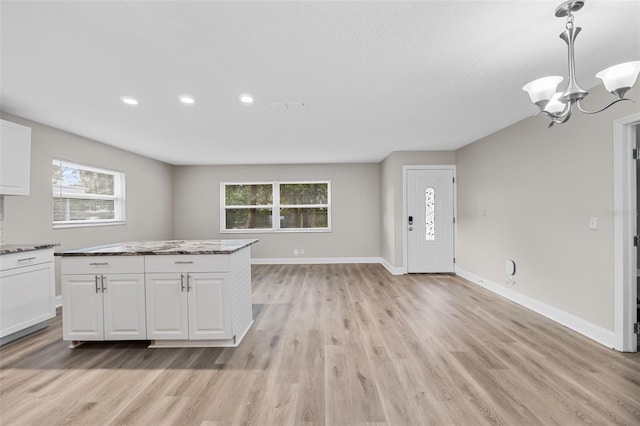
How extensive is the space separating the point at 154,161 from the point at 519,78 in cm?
648

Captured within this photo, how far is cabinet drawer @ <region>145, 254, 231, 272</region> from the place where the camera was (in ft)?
8.66

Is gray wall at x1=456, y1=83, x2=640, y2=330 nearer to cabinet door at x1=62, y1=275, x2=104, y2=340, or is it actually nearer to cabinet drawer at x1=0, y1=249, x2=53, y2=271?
cabinet door at x1=62, y1=275, x2=104, y2=340

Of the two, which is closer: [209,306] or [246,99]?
[209,306]

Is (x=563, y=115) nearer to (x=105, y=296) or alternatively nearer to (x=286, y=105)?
(x=286, y=105)

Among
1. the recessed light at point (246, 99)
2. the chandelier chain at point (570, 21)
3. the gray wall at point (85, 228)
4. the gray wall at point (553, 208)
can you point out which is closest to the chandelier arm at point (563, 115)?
the chandelier chain at point (570, 21)

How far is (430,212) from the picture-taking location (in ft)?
18.6

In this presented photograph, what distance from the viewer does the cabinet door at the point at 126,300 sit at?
2.65 m

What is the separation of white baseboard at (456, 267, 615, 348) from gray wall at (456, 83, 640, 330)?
64mm

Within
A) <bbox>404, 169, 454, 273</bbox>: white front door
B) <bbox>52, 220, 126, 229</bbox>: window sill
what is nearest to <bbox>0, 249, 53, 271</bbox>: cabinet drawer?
<bbox>52, 220, 126, 229</bbox>: window sill

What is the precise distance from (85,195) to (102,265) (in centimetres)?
268

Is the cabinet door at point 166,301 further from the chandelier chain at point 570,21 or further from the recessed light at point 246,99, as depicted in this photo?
the chandelier chain at point 570,21

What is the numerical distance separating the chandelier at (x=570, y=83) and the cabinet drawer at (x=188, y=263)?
2695 mm

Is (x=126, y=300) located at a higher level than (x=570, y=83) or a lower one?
lower

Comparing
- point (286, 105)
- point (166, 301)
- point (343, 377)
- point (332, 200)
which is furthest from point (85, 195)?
point (343, 377)
